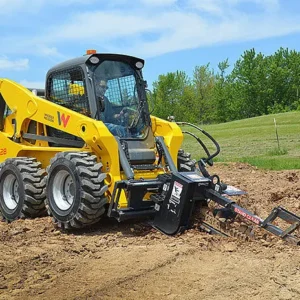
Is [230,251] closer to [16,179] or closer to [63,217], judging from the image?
[63,217]

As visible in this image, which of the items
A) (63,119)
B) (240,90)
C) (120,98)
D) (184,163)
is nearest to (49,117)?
(63,119)

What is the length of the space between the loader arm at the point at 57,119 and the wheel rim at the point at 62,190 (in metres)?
0.58

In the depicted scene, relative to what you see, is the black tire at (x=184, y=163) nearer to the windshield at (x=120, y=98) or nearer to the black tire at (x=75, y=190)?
the windshield at (x=120, y=98)

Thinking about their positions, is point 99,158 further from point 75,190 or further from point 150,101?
point 150,101

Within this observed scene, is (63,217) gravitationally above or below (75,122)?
below

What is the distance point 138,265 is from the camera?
5.44 metres

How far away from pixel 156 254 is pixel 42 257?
1.33 meters

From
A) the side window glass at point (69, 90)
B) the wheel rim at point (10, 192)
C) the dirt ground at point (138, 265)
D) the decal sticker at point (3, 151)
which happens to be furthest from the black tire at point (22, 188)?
the side window glass at point (69, 90)

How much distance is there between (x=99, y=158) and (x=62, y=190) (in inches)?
29.9

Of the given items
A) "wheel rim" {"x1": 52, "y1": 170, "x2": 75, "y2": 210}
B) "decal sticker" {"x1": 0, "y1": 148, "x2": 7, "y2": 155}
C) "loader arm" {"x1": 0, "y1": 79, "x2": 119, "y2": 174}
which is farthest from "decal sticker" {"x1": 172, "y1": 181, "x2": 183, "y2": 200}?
"decal sticker" {"x1": 0, "y1": 148, "x2": 7, "y2": 155}

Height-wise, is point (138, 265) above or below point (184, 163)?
below

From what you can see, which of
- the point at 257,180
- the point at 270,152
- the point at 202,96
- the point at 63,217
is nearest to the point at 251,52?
the point at 202,96

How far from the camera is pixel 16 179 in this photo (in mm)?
8188

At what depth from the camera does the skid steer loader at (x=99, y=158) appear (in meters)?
6.85
